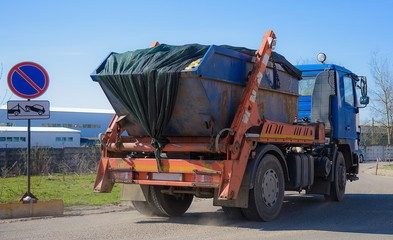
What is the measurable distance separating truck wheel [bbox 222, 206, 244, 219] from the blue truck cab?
3142 mm

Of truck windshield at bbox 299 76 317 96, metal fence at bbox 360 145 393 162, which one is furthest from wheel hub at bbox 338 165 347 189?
metal fence at bbox 360 145 393 162

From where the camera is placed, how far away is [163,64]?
24.0 ft

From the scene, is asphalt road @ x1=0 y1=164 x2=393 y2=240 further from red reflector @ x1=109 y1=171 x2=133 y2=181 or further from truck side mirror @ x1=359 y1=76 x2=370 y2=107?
truck side mirror @ x1=359 y1=76 x2=370 y2=107

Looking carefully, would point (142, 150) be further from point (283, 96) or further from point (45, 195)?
point (45, 195)

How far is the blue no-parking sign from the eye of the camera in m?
8.61

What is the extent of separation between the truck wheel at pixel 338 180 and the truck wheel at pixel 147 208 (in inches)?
175

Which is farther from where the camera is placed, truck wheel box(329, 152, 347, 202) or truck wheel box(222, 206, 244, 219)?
truck wheel box(329, 152, 347, 202)

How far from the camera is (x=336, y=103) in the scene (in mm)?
11234

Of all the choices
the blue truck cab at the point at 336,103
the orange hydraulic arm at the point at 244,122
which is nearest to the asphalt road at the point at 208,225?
the orange hydraulic arm at the point at 244,122

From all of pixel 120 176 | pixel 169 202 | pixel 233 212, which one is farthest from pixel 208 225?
pixel 120 176

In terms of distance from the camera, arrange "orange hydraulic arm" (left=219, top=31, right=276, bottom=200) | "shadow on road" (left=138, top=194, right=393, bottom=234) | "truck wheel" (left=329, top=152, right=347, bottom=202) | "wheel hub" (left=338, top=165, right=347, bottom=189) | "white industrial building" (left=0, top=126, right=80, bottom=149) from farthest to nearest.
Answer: "white industrial building" (left=0, top=126, right=80, bottom=149) < "wheel hub" (left=338, top=165, right=347, bottom=189) < "truck wheel" (left=329, top=152, right=347, bottom=202) < "shadow on road" (left=138, top=194, right=393, bottom=234) < "orange hydraulic arm" (left=219, top=31, right=276, bottom=200)

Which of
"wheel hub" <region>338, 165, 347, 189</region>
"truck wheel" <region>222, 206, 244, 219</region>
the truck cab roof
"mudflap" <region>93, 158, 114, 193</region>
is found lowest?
"truck wheel" <region>222, 206, 244, 219</region>

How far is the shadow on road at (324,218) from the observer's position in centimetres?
736

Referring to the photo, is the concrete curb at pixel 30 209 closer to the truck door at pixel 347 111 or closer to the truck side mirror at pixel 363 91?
the truck door at pixel 347 111
